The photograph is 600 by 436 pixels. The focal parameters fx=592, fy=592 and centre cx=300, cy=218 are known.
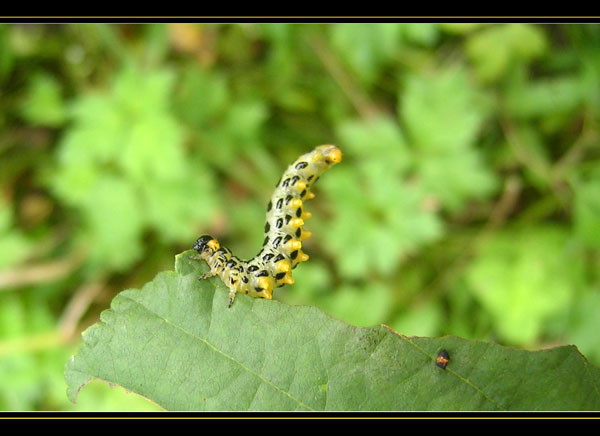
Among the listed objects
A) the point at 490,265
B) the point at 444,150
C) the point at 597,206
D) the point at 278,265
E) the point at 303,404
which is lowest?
the point at 303,404

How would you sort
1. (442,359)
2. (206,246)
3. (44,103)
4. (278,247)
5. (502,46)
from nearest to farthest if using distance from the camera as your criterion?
1. (442,359)
2. (206,246)
3. (278,247)
4. (502,46)
5. (44,103)

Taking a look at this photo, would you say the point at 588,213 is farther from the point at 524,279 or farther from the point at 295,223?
the point at 295,223

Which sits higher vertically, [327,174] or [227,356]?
[327,174]

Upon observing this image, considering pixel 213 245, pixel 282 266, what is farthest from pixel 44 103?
pixel 282 266

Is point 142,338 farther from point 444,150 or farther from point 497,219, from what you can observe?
point 497,219
